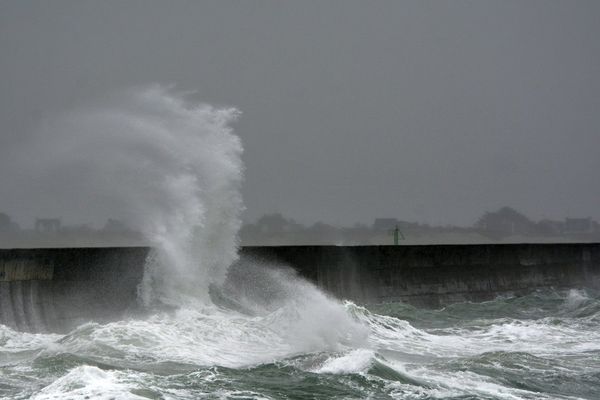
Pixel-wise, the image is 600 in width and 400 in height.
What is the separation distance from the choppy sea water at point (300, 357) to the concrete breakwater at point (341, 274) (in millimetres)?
623

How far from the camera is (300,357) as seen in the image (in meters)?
8.80

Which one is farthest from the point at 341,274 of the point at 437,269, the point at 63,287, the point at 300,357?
the point at 300,357

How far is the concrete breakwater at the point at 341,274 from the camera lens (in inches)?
424

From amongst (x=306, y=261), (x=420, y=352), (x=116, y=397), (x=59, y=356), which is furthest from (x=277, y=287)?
(x=116, y=397)

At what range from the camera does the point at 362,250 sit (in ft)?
51.9

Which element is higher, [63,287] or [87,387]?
[63,287]

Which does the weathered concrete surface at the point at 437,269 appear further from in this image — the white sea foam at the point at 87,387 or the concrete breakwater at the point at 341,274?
the white sea foam at the point at 87,387

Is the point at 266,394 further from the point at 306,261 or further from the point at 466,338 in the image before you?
the point at 306,261

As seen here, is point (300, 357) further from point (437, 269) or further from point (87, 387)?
point (437, 269)

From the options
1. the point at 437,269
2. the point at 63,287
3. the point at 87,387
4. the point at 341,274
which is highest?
the point at 437,269

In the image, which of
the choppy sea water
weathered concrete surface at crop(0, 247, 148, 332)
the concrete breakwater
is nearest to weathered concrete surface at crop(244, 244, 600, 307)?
the concrete breakwater

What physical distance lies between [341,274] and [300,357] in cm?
637

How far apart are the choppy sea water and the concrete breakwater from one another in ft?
2.04

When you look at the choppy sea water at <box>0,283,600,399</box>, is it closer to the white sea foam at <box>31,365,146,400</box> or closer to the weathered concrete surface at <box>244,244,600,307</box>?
the white sea foam at <box>31,365,146,400</box>
